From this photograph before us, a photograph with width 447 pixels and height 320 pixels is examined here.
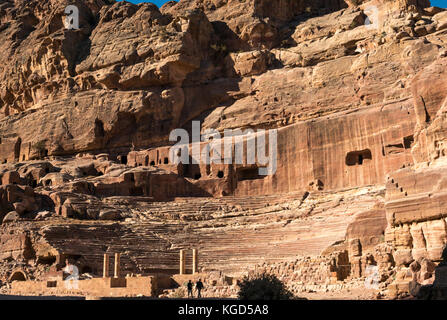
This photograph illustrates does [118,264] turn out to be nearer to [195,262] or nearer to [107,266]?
[107,266]

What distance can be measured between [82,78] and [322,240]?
30008mm

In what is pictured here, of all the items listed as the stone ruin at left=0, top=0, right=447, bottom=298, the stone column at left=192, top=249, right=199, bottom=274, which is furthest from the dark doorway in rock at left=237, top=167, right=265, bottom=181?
the stone column at left=192, top=249, right=199, bottom=274

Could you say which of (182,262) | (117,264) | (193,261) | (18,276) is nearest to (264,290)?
(193,261)

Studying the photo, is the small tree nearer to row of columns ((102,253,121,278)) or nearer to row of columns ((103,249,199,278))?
row of columns ((103,249,199,278))

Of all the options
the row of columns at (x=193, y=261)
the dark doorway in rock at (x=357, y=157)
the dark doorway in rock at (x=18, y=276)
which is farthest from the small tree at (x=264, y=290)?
the dark doorway in rock at (x=357, y=157)

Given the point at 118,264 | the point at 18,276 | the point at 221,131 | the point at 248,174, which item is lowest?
the point at 18,276

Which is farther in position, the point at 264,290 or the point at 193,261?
the point at 193,261

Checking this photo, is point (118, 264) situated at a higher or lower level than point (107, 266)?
higher

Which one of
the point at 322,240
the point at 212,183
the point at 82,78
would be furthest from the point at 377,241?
the point at 82,78

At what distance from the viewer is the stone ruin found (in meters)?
23.6

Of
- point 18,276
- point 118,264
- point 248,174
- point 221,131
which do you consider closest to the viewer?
point 118,264

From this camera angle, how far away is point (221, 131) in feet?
158
